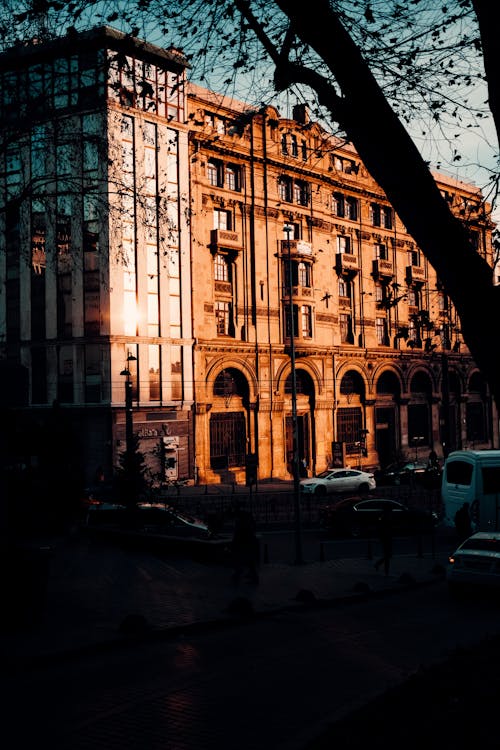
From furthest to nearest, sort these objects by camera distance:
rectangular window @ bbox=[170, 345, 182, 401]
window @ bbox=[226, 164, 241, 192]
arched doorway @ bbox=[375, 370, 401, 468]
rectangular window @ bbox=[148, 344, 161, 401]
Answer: arched doorway @ bbox=[375, 370, 401, 468] < window @ bbox=[226, 164, 241, 192] < rectangular window @ bbox=[170, 345, 182, 401] < rectangular window @ bbox=[148, 344, 161, 401]

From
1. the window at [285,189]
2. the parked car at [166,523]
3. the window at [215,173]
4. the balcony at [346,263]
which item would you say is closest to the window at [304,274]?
the balcony at [346,263]

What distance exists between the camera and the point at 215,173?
51.8 m

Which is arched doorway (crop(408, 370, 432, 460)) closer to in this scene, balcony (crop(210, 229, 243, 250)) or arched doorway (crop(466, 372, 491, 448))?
arched doorway (crop(466, 372, 491, 448))

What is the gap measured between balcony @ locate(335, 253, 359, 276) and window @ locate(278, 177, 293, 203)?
583 centimetres

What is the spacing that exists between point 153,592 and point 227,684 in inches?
278

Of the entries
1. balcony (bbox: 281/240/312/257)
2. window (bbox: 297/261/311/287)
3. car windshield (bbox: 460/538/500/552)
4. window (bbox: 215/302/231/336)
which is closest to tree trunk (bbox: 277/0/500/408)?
car windshield (bbox: 460/538/500/552)

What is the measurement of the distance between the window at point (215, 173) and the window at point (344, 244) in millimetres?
12142

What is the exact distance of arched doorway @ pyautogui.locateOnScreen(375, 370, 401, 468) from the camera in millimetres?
62656

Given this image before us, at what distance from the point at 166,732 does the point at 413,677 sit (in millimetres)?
2841

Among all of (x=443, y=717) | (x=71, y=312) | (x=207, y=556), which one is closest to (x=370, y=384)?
(x=71, y=312)

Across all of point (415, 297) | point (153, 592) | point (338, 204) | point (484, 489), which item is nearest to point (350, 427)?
point (338, 204)

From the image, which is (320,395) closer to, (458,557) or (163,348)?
(163,348)

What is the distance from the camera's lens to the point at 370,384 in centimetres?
6128

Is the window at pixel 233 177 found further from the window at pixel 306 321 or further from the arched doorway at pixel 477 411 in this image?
the arched doorway at pixel 477 411
